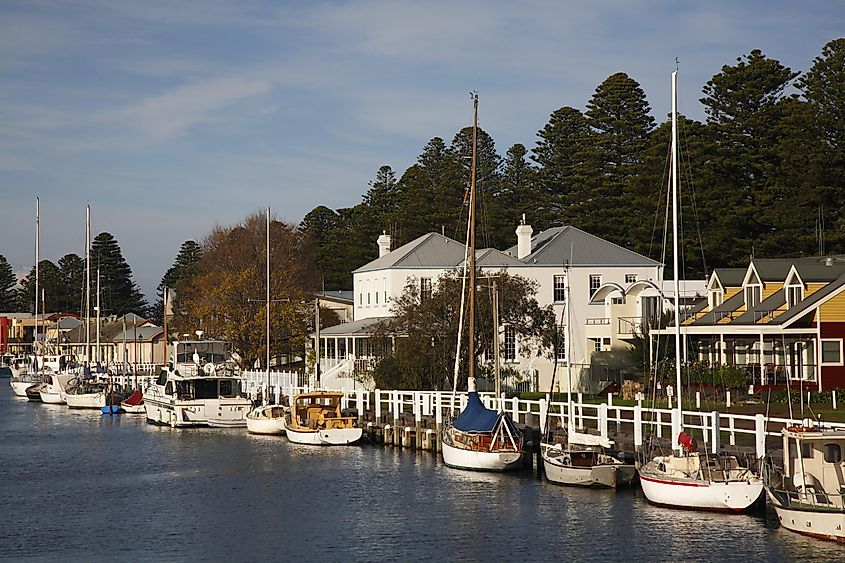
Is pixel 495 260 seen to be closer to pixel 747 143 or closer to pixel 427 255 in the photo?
pixel 427 255

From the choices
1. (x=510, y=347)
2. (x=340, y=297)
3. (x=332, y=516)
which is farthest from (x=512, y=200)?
(x=332, y=516)

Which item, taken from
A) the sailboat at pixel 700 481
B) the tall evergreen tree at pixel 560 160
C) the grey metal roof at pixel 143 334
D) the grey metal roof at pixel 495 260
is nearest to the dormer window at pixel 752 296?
the grey metal roof at pixel 495 260

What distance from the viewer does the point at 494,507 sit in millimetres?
36031

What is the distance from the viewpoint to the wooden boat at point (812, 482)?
28125 mm

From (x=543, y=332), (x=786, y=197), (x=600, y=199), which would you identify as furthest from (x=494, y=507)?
(x=600, y=199)

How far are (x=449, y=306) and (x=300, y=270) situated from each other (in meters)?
50.9

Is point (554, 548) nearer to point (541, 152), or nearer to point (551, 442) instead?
point (551, 442)

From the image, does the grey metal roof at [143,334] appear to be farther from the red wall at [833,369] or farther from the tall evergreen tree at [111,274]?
the red wall at [833,369]

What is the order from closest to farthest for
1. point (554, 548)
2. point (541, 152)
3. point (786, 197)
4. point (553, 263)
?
point (554, 548) → point (553, 263) → point (786, 197) → point (541, 152)

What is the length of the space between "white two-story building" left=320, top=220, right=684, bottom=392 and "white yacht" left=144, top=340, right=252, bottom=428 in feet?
27.1

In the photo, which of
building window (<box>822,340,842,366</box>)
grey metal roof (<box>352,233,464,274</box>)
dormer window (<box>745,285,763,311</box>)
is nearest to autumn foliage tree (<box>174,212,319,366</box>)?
grey metal roof (<box>352,233,464,274</box>)

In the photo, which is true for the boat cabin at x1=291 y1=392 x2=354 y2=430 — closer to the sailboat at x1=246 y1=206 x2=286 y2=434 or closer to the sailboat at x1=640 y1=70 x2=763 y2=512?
the sailboat at x1=246 y1=206 x2=286 y2=434

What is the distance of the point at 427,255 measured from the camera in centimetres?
8212

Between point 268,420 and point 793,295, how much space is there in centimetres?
2597
